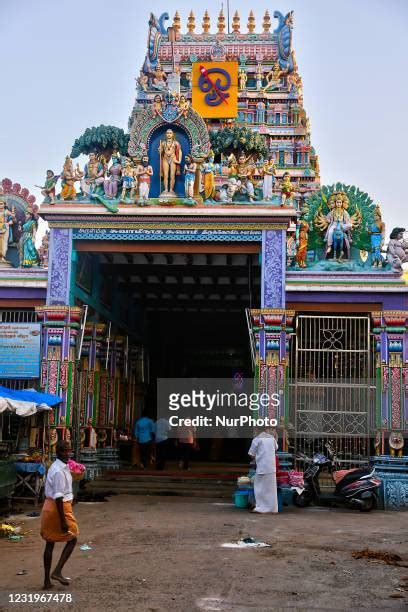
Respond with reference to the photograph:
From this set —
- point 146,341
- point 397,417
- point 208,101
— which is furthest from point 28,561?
point 208,101

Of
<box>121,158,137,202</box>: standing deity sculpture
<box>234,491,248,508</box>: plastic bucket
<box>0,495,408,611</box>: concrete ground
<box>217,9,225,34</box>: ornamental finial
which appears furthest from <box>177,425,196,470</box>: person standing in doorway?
<box>217,9,225,34</box>: ornamental finial

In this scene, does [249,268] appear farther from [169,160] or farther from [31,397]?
[31,397]

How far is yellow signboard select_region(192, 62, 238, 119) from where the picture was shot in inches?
1207

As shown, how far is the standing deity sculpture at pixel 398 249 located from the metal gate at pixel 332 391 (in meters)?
1.28

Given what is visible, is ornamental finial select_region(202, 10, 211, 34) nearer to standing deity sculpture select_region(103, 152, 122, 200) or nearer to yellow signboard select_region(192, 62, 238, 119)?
yellow signboard select_region(192, 62, 238, 119)

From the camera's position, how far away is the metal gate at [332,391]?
1583cm

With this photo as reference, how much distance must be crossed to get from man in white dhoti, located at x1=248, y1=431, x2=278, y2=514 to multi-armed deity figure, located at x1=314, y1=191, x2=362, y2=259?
4.79 m

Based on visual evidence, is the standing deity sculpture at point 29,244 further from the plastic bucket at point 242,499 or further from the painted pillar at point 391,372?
the painted pillar at point 391,372

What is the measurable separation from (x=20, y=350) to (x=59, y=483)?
356 inches

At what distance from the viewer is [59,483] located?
7.23 metres

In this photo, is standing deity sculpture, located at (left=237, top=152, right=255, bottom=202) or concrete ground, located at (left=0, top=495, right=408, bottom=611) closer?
concrete ground, located at (left=0, top=495, right=408, bottom=611)

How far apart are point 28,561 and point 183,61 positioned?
26.6 m

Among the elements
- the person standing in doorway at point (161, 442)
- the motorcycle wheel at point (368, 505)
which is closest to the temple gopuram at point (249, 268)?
the motorcycle wheel at point (368, 505)

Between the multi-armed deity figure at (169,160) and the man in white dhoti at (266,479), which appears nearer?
the man in white dhoti at (266,479)
